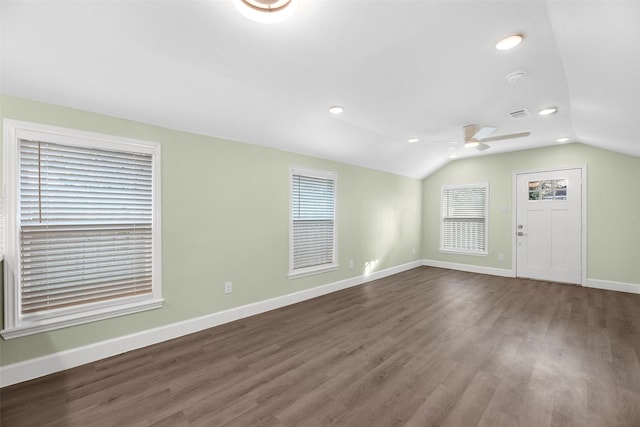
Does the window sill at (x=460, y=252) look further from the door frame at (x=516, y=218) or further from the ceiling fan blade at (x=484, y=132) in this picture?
the ceiling fan blade at (x=484, y=132)

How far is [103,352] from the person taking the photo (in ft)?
8.25

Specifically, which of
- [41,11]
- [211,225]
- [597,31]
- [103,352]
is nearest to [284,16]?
[41,11]

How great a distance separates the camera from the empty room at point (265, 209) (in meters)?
1.79

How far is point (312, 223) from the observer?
4438 mm

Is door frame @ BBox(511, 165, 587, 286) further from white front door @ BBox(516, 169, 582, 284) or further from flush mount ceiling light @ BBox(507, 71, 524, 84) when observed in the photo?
flush mount ceiling light @ BBox(507, 71, 524, 84)

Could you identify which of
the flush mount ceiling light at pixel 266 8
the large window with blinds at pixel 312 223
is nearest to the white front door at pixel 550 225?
the large window with blinds at pixel 312 223

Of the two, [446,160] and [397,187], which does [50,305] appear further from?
[446,160]

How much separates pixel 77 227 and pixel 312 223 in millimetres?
2860

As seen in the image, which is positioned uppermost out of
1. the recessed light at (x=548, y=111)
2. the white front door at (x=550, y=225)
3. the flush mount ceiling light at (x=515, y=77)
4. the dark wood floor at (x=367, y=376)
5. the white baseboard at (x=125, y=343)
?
the recessed light at (x=548, y=111)

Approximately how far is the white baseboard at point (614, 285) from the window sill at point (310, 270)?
4.58 meters

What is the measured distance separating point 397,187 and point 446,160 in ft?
4.56

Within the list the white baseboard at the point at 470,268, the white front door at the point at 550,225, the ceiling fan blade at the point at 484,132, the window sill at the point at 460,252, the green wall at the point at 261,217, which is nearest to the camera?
the green wall at the point at 261,217

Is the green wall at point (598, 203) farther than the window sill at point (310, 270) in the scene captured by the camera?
Yes

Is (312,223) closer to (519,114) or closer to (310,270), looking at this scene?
(310,270)
